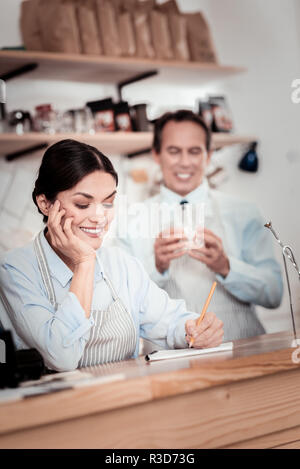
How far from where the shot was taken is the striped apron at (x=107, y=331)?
1695mm

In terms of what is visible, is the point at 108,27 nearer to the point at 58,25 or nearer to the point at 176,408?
the point at 58,25

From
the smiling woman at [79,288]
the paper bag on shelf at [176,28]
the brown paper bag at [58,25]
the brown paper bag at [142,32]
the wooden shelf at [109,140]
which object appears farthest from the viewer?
the paper bag on shelf at [176,28]

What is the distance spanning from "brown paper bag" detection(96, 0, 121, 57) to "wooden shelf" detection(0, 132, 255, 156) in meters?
0.38

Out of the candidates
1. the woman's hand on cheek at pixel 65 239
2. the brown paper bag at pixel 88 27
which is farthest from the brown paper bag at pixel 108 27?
the woman's hand on cheek at pixel 65 239

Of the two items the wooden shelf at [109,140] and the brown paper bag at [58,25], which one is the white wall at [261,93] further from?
the brown paper bag at [58,25]

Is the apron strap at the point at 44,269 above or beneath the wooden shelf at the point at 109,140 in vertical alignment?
beneath

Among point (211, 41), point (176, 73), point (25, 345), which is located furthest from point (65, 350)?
point (211, 41)

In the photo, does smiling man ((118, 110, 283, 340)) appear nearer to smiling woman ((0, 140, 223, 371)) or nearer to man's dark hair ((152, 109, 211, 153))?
man's dark hair ((152, 109, 211, 153))

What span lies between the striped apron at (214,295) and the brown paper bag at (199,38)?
932mm

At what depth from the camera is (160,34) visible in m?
2.80

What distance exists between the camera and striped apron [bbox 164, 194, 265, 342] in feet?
7.35

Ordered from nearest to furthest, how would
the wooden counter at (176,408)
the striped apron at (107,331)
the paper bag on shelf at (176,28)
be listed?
1. the wooden counter at (176,408)
2. the striped apron at (107,331)
3. the paper bag on shelf at (176,28)

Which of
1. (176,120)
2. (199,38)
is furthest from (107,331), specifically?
(199,38)

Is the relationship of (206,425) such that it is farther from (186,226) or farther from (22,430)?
(186,226)
